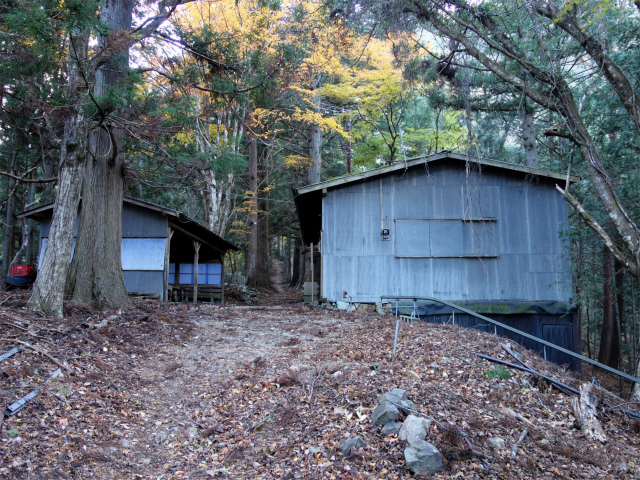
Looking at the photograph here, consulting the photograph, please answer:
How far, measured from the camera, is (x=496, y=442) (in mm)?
4141

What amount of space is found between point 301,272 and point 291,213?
4.28 metres

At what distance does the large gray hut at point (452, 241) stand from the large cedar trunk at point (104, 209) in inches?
193

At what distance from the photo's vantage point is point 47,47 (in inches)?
284

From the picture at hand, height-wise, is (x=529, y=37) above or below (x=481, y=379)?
above

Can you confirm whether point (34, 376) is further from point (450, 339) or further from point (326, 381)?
point (450, 339)

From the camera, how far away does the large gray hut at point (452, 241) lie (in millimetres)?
11969

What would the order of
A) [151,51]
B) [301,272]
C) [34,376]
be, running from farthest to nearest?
[301,272], [151,51], [34,376]

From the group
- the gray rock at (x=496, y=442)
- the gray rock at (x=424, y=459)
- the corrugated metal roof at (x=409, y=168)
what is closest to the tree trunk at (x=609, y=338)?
the corrugated metal roof at (x=409, y=168)

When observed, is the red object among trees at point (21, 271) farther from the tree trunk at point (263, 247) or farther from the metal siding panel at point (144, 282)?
the tree trunk at point (263, 247)

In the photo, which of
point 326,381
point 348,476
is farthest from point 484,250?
point 348,476

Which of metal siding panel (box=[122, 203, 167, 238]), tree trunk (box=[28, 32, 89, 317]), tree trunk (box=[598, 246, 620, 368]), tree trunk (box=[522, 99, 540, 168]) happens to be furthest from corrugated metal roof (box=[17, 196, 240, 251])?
tree trunk (box=[598, 246, 620, 368])

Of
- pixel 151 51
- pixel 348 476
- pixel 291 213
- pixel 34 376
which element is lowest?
pixel 348 476

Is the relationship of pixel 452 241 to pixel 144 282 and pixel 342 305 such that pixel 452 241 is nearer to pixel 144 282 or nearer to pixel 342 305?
pixel 342 305

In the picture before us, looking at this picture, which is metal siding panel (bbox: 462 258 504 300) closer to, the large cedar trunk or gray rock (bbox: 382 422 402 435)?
gray rock (bbox: 382 422 402 435)
